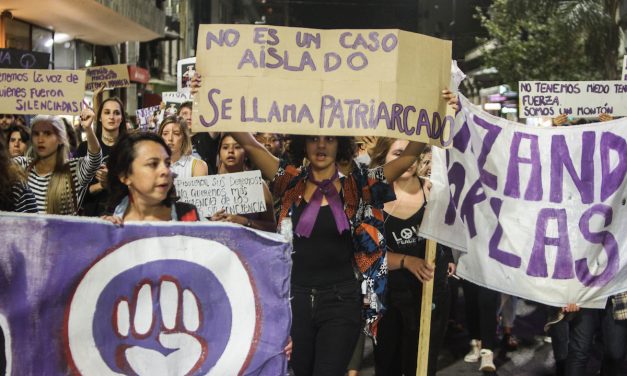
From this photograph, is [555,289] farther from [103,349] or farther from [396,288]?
[103,349]

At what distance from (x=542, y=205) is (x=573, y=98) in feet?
13.5

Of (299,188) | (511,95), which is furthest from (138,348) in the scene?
(511,95)

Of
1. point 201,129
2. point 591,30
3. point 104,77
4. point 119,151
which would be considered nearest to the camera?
point 119,151

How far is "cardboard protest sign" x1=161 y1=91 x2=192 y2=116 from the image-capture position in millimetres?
10289

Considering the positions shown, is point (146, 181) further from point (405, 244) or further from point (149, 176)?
point (405, 244)

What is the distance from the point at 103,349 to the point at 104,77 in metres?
6.99

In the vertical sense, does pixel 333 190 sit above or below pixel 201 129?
below

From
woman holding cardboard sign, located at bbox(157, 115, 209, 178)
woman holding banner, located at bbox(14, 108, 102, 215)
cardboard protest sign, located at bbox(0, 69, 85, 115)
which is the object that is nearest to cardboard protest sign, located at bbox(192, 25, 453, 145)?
woman holding banner, located at bbox(14, 108, 102, 215)

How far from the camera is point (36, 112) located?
24.6 ft

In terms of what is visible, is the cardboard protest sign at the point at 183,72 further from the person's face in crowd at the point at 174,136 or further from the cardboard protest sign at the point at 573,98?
the cardboard protest sign at the point at 573,98

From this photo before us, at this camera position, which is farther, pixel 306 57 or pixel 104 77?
pixel 104 77

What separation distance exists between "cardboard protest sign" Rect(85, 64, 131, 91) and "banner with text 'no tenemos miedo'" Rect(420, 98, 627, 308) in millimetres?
5434

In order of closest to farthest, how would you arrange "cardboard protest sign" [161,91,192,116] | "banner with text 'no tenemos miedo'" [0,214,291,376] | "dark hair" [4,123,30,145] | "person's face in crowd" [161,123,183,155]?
"banner with text 'no tenemos miedo'" [0,214,291,376]
"person's face in crowd" [161,123,183,155]
"dark hair" [4,123,30,145]
"cardboard protest sign" [161,91,192,116]

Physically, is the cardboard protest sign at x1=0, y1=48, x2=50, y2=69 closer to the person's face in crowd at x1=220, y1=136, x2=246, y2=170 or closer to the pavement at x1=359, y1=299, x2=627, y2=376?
the person's face in crowd at x1=220, y1=136, x2=246, y2=170
